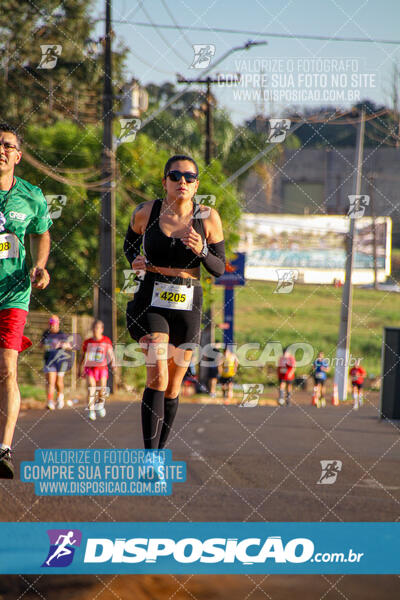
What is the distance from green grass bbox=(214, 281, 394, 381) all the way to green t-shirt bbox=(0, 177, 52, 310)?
3590cm

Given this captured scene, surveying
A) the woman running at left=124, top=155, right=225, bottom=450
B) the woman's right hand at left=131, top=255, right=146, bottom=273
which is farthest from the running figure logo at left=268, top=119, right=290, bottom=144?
the woman's right hand at left=131, top=255, right=146, bottom=273

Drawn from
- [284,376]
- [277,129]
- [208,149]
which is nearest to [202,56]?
[277,129]

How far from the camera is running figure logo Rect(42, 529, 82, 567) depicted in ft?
25.8

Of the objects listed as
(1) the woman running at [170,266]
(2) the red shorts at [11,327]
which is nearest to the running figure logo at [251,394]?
(1) the woman running at [170,266]

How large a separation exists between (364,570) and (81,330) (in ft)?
42.8

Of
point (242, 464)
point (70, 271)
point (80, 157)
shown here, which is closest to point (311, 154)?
point (80, 157)

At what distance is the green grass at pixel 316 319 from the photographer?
46250mm

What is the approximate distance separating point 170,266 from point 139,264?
235 mm

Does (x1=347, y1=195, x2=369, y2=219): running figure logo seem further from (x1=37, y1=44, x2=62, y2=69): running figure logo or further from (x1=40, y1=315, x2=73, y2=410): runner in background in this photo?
(x1=40, y1=315, x2=73, y2=410): runner in background

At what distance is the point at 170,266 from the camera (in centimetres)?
625

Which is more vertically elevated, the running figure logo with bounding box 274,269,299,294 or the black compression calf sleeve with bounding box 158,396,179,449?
the running figure logo with bounding box 274,269,299,294

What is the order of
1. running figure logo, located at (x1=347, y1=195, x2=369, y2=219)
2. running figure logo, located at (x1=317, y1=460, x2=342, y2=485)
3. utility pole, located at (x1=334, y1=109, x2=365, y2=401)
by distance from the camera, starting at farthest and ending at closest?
utility pole, located at (x1=334, y1=109, x2=365, y2=401)
running figure logo, located at (x1=317, y1=460, x2=342, y2=485)
running figure logo, located at (x1=347, y1=195, x2=369, y2=219)

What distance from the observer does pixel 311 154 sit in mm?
60406

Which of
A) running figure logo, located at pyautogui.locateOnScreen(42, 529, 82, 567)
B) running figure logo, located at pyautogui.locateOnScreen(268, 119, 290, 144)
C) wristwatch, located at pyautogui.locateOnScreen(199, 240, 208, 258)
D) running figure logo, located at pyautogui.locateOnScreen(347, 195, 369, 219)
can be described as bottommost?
running figure logo, located at pyautogui.locateOnScreen(42, 529, 82, 567)
